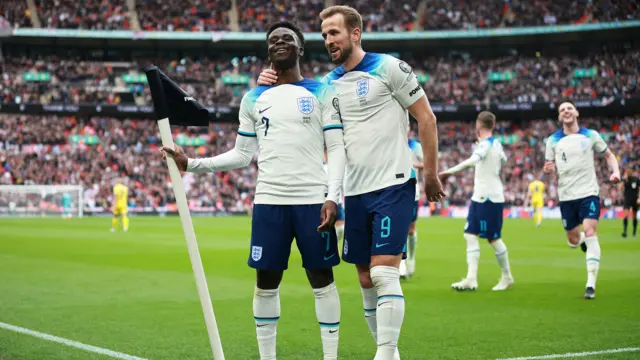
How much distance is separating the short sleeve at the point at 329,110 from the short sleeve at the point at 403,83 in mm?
432

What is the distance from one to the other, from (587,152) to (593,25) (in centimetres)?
4383

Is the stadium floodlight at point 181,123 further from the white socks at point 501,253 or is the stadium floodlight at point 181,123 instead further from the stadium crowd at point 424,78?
the stadium crowd at point 424,78

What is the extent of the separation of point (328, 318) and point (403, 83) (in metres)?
1.80

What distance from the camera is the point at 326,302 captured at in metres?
5.43

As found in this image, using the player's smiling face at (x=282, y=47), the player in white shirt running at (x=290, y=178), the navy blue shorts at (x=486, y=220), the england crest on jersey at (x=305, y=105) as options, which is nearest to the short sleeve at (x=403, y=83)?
the player in white shirt running at (x=290, y=178)

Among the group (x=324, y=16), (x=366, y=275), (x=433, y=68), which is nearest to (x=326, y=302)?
(x=366, y=275)

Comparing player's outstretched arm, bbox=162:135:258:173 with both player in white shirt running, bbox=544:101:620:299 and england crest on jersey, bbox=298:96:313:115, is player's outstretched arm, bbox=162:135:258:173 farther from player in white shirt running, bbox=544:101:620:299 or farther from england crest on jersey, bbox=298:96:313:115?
player in white shirt running, bbox=544:101:620:299

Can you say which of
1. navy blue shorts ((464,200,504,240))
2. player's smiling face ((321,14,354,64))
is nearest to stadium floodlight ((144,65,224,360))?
player's smiling face ((321,14,354,64))

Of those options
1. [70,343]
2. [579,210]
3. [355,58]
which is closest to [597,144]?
[579,210]

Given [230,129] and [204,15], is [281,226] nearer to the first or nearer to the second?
[230,129]

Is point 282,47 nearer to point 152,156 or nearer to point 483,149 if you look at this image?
point 483,149

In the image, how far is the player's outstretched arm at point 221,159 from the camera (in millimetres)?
5129

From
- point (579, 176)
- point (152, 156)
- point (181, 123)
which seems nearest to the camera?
point (181, 123)

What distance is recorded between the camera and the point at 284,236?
17.5 ft
